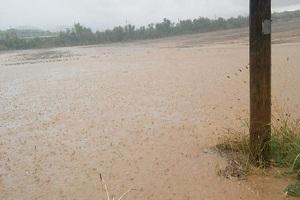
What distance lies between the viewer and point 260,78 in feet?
15.6

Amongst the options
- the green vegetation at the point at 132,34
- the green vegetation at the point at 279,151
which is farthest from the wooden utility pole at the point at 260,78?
the green vegetation at the point at 132,34

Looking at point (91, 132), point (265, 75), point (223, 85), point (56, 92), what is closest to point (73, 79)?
point (56, 92)

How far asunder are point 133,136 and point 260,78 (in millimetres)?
2646

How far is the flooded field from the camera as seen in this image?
15.9 ft

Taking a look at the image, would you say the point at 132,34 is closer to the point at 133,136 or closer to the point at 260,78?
the point at 133,136

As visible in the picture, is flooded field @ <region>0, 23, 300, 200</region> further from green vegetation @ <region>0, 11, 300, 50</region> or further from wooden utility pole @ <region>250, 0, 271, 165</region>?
green vegetation @ <region>0, 11, 300, 50</region>

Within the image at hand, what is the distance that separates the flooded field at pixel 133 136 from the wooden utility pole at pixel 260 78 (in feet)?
1.11

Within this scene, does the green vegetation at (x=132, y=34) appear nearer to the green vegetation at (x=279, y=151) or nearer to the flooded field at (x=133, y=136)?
the flooded field at (x=133, y=136)

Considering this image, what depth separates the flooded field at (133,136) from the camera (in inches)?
190

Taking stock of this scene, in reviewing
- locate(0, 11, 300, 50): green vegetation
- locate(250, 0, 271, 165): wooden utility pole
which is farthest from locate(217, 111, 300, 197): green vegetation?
locate(0, 11, 300, 50): green vegetation

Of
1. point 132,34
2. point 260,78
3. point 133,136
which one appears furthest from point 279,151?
point 132,34

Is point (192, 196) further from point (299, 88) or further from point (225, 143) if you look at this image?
point (299, 88)

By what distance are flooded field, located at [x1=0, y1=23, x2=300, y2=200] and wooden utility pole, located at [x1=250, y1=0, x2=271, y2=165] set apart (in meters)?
0.34

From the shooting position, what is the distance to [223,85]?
10734 mm
